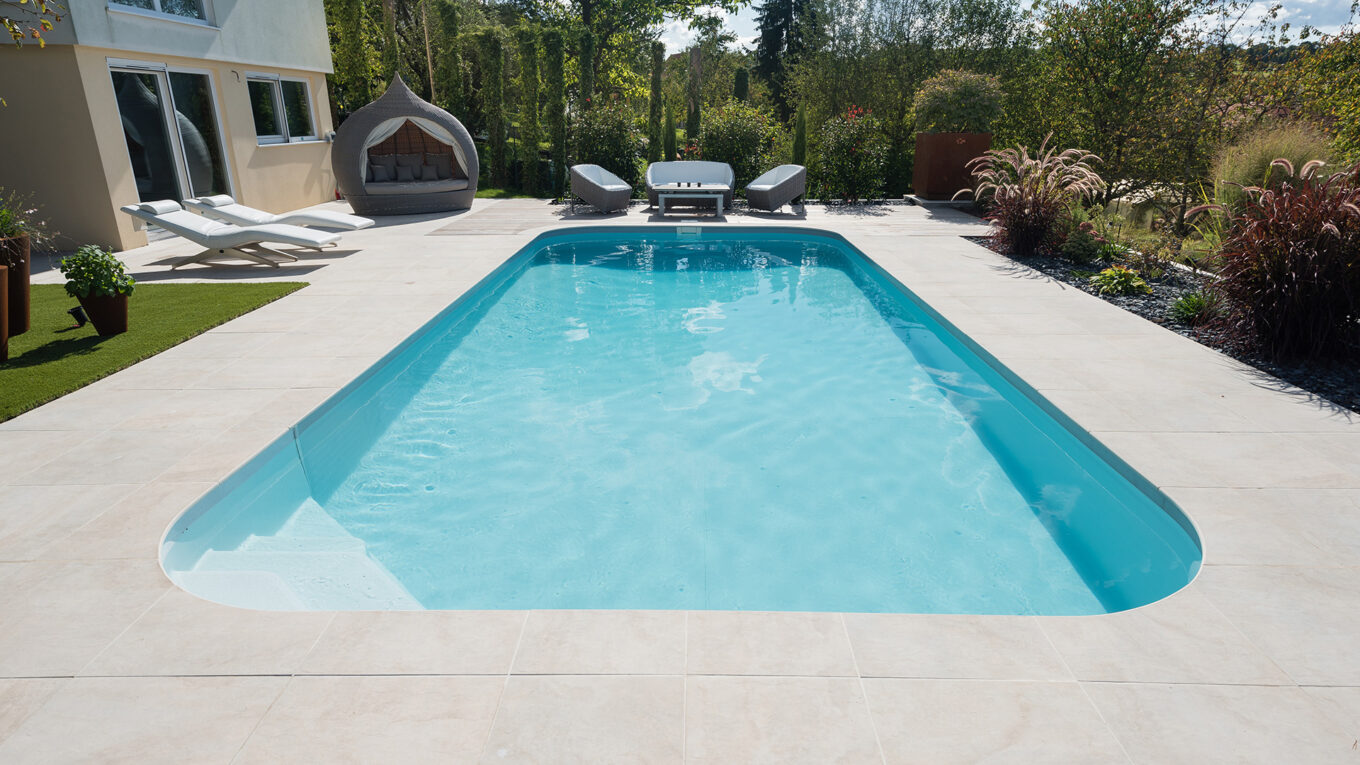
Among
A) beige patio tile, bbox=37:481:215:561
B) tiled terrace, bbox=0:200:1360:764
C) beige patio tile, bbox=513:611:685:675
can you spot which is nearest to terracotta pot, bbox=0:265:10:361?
tiled terrace, bbox=0:200:1360:764

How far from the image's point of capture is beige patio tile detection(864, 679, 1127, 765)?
2.06m

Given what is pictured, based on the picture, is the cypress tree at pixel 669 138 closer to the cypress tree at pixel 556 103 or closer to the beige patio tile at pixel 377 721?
the cypress tree at pixel 556 103

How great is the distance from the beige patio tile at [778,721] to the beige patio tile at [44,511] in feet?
8.96

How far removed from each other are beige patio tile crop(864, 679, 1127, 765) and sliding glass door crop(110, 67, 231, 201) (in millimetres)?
11694

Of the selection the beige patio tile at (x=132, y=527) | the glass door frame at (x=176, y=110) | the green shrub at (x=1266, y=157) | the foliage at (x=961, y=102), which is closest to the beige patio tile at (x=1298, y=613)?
the beige patio tile at (x=132, y=527)

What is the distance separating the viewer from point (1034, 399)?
4.77 m

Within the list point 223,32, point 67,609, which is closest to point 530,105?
point 223,32

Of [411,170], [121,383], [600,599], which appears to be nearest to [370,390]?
[121,383]

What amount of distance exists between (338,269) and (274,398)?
14.8 feet

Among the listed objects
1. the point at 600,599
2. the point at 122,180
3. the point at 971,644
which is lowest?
the point at 600,599

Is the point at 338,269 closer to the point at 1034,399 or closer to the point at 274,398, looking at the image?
the point at 274,398

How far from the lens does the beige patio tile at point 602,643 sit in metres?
2.41

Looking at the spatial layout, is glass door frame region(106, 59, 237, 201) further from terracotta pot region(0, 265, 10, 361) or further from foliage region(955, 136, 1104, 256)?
foliage region(955, 136, 1104, 256)

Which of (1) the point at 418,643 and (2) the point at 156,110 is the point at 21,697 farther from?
(2) the point at 156,110
